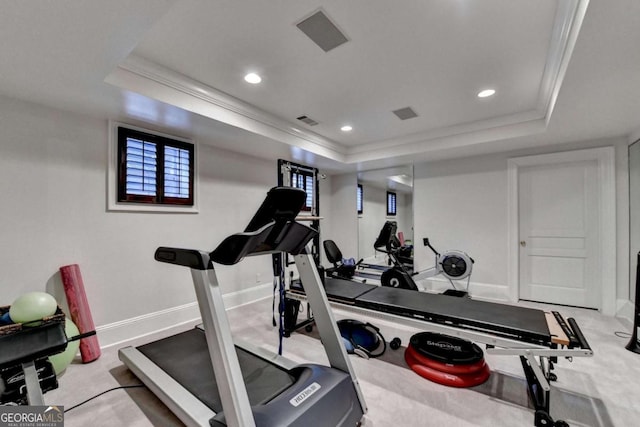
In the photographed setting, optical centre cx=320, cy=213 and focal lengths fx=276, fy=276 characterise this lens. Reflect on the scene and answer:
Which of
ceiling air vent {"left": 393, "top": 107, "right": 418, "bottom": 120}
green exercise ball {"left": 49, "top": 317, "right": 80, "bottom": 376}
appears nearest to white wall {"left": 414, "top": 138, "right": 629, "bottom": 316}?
ceiling air vent {"left": 393, "top": 107, "right": 418, "bottom": 120}

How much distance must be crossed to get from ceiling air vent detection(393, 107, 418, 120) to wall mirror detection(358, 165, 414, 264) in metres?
1.69

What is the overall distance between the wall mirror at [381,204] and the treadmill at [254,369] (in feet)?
12.2

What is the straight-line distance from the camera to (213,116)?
2.87 m

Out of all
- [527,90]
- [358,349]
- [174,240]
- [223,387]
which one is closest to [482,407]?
[358,349]

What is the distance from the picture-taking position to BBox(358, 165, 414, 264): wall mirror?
5234mm

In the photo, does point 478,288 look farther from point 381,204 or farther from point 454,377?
point 454,377

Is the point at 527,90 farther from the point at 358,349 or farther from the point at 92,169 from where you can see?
the point at 92,169

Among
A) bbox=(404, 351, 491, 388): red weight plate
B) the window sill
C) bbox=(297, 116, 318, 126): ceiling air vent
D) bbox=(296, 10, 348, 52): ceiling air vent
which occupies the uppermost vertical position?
bbox=(296, 10, 348, 52): ceiling air vent

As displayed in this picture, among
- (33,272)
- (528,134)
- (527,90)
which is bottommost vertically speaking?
(33,272)

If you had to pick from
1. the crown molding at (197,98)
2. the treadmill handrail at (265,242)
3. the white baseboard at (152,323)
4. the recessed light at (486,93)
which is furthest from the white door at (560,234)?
the white baseboard at (152,323)

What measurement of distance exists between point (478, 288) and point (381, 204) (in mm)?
2249

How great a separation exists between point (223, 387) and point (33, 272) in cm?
239

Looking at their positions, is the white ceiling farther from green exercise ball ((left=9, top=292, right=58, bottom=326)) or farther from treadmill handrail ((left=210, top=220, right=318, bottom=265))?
green exercise ball ((left=9, top=292, right=58, bottom=326))

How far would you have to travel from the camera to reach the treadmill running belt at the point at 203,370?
5.71ft
